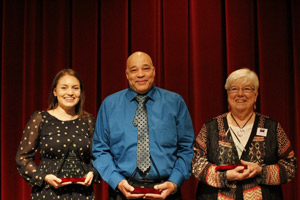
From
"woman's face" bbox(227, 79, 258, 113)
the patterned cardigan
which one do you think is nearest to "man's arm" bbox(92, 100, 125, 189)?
the patterned cardigan

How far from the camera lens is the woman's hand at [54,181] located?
250 centimetres

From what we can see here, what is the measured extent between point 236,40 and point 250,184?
1578 mm

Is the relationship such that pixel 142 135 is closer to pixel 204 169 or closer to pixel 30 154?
pixel 204 169

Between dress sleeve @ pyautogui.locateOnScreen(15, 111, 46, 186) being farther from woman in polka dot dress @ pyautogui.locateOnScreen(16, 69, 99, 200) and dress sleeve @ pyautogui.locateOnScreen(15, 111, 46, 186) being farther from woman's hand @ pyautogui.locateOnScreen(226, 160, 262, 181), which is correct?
woman's hand @ pyautogui.locateOnScreen(226, 160, 262, 181)

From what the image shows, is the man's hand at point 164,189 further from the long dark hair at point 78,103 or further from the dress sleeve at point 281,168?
the long dark hair at point 78,103

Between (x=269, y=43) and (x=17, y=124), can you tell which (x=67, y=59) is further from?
(x=269, y=43)

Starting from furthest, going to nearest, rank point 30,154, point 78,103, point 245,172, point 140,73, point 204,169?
point 78,103
point 30,154
point 140,73
point 204,169
point 245,172

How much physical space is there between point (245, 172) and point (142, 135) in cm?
68

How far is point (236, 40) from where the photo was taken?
3525mm

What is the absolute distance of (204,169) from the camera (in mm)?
2418

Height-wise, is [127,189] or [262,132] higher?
[262,132]

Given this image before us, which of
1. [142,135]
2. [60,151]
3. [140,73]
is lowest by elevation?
[60,151]

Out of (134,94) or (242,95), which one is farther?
(134,94)

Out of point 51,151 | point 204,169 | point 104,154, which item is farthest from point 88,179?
point 204,169
